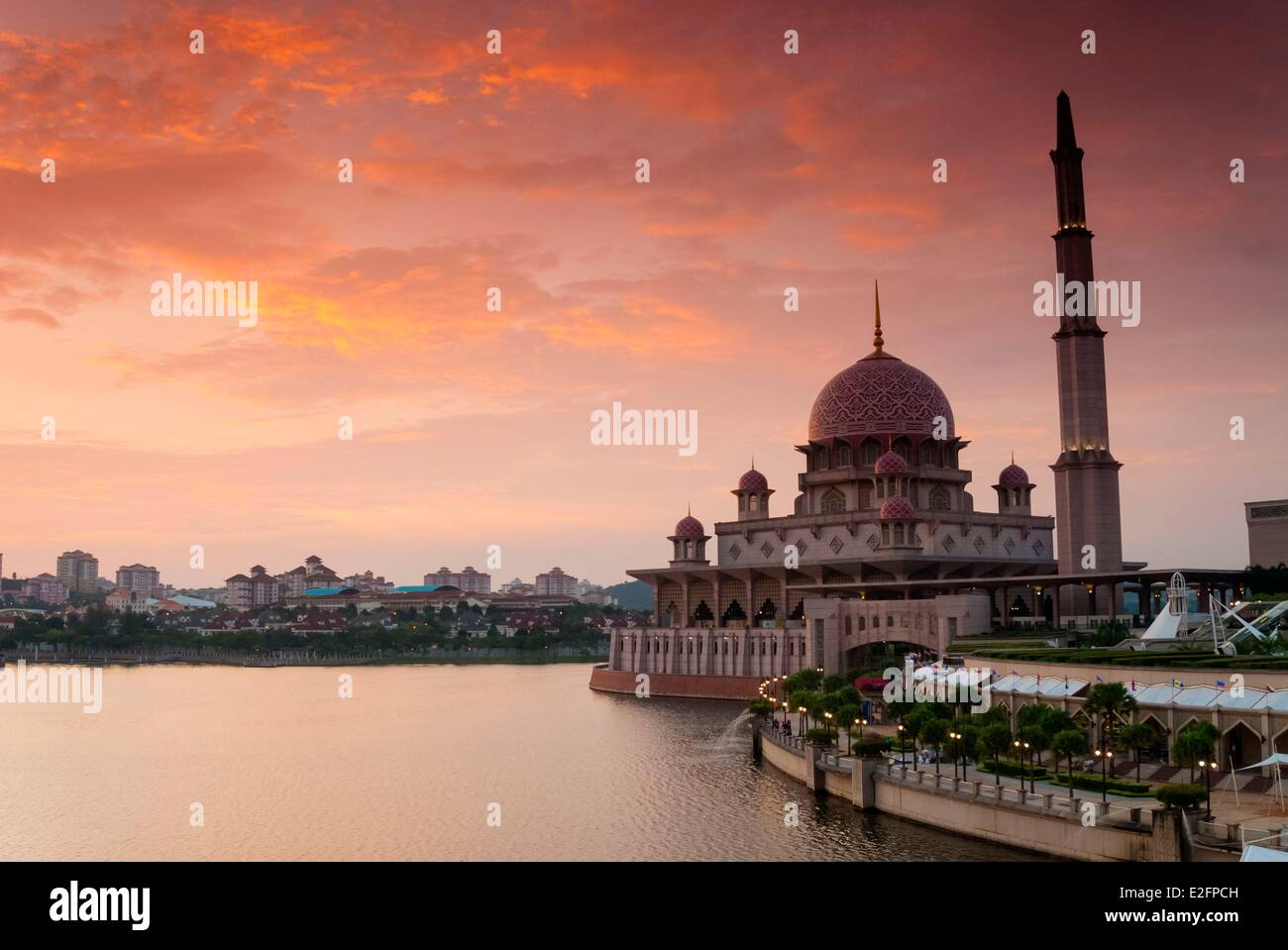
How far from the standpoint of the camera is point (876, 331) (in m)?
94.1

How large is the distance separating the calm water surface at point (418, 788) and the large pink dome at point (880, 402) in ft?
79.0

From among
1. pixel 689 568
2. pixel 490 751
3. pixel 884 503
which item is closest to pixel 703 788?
pixel 490 751

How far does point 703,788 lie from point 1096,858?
1757cm

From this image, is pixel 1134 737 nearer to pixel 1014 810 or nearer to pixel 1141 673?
pixel 1014 810

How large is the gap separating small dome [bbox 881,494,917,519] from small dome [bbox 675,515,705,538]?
53.1ft

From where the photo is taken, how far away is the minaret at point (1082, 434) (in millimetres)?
67938

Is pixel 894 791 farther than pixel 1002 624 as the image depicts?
No

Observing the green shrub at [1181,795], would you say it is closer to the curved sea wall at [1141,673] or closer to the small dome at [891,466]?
the curved sea wall at [1141,673]

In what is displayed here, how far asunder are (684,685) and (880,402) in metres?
24.2

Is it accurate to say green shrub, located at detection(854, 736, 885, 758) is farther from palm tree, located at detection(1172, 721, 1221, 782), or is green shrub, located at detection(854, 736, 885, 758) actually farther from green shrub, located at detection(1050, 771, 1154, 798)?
palm tree, located at detection(1172, 721, 1221, 782)

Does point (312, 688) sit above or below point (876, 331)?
below

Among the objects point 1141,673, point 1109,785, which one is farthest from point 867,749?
point 1141,673

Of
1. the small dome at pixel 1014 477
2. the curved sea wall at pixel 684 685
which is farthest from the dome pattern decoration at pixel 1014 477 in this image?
the curved sea wall at pixel 684 685
